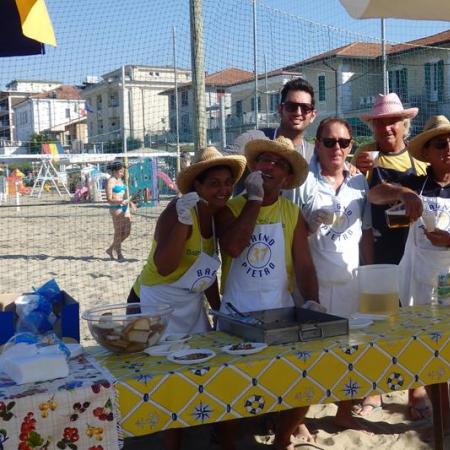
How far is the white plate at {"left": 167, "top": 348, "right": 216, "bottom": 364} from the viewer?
2.10 metres

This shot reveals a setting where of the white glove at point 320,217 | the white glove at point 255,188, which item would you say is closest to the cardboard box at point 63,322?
the white glove at point 255,188

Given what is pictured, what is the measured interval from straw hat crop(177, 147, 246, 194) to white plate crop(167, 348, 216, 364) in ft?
2.97

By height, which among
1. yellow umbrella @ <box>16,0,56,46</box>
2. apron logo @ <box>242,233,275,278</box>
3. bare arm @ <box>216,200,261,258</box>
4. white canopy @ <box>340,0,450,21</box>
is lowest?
apron logo @ <box>242,233,275,278</box>

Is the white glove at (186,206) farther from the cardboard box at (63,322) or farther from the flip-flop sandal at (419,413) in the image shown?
the flip-flop sandal at (419,413)

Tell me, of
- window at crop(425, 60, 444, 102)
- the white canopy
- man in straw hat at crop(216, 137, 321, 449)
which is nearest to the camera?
man in straw hat at crop(216, 137, 321, 449)

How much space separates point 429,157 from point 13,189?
30.4 metres

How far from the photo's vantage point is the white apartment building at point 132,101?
13.0 meters

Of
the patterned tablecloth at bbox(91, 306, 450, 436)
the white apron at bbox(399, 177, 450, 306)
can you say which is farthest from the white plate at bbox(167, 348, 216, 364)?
the white apron at bbox(399, 177, 450, 306)

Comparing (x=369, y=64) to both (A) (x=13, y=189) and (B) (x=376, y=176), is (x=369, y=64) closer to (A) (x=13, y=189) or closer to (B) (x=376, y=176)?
(B) (x=376, y=176)

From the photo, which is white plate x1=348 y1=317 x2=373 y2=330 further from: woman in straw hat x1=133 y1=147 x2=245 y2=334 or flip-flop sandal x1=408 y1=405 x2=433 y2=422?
flip-flop sandal x1=408 y1=405 x2=433 y2=422

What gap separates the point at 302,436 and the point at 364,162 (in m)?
1.53

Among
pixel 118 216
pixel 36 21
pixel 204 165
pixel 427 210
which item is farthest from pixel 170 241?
pixel 118 216

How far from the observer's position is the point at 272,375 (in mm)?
2104

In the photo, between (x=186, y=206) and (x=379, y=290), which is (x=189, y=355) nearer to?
(x=186, y=206)
